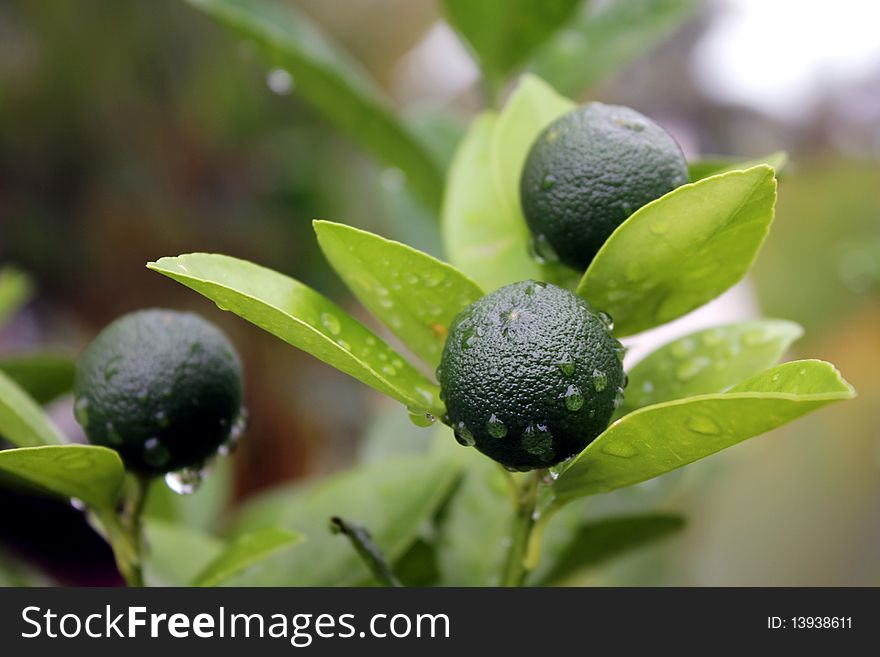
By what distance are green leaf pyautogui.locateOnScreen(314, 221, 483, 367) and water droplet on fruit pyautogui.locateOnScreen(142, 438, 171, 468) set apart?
17cm

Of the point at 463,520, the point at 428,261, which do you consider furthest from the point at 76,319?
the point at 428,261

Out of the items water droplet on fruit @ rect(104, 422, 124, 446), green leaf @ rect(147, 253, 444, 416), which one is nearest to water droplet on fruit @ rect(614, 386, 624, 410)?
green leaf @ rect(147, 253, 444, 416)

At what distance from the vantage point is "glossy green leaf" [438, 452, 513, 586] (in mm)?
728

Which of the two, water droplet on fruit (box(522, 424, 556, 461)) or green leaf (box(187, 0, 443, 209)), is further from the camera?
green leaf (box(187, 0, 443, 209))

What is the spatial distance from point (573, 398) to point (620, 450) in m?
0.04

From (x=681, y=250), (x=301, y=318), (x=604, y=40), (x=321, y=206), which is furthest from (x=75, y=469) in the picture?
(x=321, y=206)

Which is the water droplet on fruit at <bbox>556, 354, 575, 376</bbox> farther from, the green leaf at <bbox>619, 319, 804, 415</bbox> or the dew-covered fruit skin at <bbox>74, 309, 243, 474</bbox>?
the dew-covered fruit skin at <bbox>74, 309, 243, 474</bbox>

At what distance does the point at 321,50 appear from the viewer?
941 mm

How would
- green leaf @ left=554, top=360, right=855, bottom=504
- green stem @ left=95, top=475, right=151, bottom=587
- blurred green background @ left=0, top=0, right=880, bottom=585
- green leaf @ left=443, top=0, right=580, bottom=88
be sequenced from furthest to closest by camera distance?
blurred green background @ left=0, top=0, right=880, bottom=585 → green leaf @ left=443, top=0, right=580, bottom=88 → green stem @ left=95, top=475, right=151, bottom=587 → green leaf @ left=554, top=360, right=855, bottom=504

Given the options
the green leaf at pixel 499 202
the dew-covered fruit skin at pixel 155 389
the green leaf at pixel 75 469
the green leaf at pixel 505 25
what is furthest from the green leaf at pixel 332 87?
the green leaf at pixel 75 469

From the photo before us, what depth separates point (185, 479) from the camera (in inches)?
25.8

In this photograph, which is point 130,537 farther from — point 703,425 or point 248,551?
point 703,425
